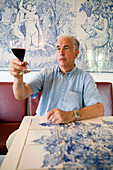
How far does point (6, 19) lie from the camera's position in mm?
2410

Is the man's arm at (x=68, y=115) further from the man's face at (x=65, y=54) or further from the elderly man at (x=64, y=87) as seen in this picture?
the man's face at (x=65, y=54)

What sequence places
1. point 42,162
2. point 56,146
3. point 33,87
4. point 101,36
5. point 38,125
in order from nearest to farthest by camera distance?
point 42,162
point 56,146
point 38,125
point 33,87
point 101,36

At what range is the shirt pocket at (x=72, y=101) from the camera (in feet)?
5.13

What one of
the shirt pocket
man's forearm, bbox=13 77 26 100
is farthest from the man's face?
man's forearm, bbox=13 77 26 100

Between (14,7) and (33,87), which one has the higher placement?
(14,7)

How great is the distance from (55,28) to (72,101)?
134cm

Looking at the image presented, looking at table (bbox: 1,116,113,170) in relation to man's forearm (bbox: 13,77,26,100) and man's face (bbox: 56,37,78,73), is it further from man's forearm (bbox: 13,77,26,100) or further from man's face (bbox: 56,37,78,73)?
man's face (bbox: 56,37,78,73)

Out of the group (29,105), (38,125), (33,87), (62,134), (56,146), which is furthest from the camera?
(29,105)

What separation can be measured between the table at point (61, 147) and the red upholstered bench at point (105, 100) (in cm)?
113

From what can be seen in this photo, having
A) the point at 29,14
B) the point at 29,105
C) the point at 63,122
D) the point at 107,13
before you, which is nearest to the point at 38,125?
the point at 63,122

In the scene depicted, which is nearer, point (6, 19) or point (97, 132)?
point (97, 132)

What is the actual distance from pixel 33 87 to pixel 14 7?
1.44m

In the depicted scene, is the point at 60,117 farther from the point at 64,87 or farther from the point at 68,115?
the point at 64,87

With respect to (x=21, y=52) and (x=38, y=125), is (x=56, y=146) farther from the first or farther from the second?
(x=21, y=52)
